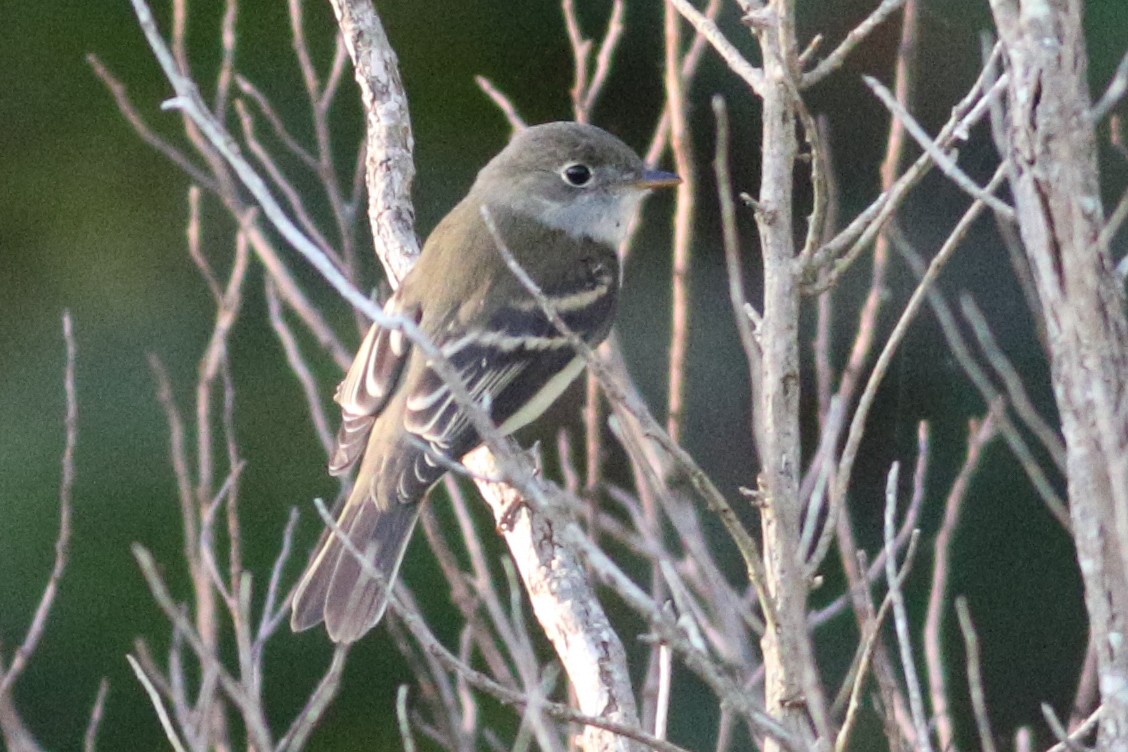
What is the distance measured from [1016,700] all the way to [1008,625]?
33 cm

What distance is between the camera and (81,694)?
721cm

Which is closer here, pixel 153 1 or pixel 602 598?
pixel 602 598

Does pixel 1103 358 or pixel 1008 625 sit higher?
pixel 1103 358

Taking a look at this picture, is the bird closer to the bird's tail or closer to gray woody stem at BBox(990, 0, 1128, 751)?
the bird's tail

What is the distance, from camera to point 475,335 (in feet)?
14.4

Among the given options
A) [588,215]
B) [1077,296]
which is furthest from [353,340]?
[1077,296]

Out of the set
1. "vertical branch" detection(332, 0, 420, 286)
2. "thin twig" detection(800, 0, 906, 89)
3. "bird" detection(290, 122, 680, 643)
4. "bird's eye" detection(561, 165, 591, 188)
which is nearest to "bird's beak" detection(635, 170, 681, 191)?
"bird" detection(290, 122, 680, 643)

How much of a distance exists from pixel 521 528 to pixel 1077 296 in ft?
7.26

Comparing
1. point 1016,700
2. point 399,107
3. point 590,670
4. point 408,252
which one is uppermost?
point 399,107

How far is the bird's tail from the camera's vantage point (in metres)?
3.89

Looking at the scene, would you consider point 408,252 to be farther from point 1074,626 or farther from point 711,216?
point 1074,626

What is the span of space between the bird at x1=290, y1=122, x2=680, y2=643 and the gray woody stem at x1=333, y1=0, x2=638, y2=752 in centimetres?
13

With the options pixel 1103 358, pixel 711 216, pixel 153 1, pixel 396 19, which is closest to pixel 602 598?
pixel 711 216

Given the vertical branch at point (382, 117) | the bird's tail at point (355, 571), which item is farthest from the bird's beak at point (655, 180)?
the bird's tail at point (355, 571)
